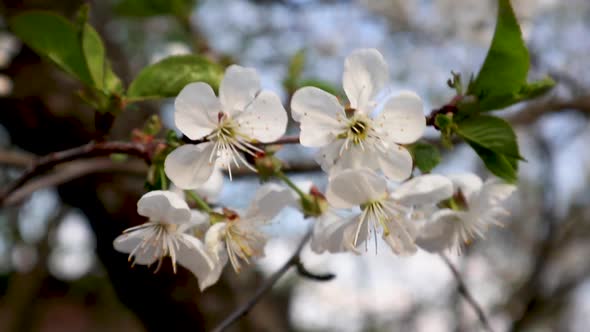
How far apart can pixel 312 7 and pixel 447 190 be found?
1864mm

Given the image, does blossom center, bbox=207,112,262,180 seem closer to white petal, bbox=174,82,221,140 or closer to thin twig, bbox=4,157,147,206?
white petal, bbox=174,82,221,140

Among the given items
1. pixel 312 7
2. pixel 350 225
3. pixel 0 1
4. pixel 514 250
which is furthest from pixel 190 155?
pixel 514 250

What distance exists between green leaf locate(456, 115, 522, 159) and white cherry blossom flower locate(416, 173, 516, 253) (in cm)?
10

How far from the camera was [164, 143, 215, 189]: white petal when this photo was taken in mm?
535

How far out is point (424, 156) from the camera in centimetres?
59

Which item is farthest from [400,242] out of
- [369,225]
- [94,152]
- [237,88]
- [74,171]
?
Result: [74,171]

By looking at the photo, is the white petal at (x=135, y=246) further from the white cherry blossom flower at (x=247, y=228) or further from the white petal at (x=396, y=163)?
the white petal at (x=396, y=163)

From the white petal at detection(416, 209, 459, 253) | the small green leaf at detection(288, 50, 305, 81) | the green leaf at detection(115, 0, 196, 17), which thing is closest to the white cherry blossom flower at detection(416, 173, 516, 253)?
the white petal at detection(416, 209, 459, 253)

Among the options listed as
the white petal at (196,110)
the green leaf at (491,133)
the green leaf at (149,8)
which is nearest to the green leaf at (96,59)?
the white petal at (196,110)

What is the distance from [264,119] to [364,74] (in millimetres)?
109

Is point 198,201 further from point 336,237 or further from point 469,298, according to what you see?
point 469,298

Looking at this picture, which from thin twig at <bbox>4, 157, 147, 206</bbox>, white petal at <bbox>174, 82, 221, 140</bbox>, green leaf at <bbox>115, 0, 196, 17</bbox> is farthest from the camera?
green leaf at <bbox>115, 0, 196, 17</bbox>

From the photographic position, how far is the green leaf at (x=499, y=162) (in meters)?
0.58

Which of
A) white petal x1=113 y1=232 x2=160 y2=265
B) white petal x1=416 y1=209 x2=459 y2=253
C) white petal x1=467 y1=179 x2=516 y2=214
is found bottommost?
white petal x1=113 y1=232 x2=160 y2=265
